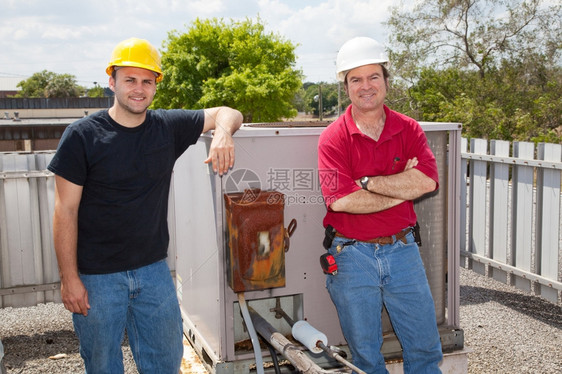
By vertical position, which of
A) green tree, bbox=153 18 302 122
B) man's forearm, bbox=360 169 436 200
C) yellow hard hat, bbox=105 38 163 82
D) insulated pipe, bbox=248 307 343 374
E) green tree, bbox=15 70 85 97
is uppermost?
green tree, bbox=15 70 85 97

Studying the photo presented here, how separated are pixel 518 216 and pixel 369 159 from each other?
3.37 meters

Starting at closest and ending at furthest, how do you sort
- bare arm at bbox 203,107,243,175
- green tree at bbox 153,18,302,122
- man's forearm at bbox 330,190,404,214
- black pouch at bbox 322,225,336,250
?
1. man's forearm at bbox 330,190,404,214
2. bare arm at bbox 203,107,243,175
3. black pouch at bbox 322,225,336,250
4. green tree at bbox 153,18,302,122

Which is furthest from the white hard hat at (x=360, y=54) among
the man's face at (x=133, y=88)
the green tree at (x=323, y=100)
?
the green tree at (x=323, y=100)

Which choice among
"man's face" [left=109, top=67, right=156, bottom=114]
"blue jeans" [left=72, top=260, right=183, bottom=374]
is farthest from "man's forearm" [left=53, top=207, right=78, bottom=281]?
"man's face" [left=109, top=67, right=156, bottom=114]

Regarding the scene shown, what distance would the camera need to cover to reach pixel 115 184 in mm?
2814

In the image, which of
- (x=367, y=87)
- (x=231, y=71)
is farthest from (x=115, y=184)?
(x=231, y=71)

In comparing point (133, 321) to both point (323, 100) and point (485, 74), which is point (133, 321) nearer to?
point (485, 74)

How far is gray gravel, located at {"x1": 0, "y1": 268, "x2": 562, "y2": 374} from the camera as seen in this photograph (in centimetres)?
473

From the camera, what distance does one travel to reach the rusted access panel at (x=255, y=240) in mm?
3143

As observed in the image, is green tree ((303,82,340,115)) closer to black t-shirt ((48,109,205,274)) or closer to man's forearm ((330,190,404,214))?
man's forearm ((330,190,404,214))

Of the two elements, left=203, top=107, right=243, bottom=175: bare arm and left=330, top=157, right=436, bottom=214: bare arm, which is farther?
left=203, top=107, right=243, bottom=175: bare arm

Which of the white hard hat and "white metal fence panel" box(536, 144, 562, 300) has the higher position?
the white hard hat

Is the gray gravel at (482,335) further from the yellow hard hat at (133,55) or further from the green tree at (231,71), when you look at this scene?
the green tree at (231,71)

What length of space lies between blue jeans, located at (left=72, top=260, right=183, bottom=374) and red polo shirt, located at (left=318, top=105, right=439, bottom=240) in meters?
1.03
